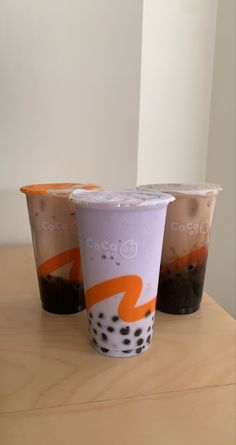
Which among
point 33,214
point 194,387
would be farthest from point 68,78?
point 194,387

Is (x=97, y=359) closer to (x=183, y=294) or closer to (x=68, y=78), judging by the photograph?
(x=183, y=294)

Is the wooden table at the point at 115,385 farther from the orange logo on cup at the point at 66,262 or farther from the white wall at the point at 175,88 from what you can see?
the white wall at the point at 175,88

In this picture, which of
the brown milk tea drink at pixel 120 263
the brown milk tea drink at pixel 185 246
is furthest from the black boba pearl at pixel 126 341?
the brown milk tea drink at pixel 185 246

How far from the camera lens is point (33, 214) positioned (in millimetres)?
482

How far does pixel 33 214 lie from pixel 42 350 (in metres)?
0.17

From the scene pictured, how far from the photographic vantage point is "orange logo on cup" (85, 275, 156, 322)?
38cm

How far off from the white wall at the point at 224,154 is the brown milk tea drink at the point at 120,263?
0.71m

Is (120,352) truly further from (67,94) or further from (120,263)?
(67,94)

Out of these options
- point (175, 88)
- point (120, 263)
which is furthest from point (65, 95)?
point (120, 263)

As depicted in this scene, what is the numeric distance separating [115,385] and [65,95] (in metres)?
0.62

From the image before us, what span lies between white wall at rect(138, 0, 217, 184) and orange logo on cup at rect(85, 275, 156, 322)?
0.75m

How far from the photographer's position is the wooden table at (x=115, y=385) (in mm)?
297

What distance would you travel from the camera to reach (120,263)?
0.37m

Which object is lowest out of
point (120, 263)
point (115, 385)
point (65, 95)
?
point (115, 385)
